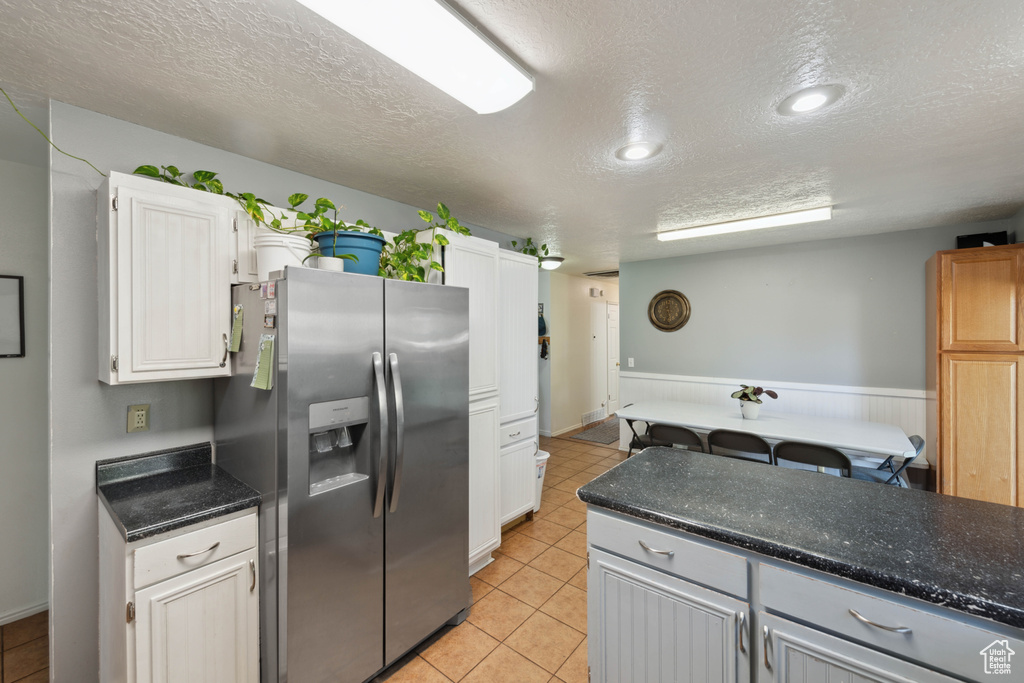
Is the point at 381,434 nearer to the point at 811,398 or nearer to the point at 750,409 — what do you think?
the point at 750,409

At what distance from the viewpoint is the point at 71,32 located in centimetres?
121

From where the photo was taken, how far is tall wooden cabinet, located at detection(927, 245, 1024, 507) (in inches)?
109

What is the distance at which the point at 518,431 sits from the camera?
3.01m

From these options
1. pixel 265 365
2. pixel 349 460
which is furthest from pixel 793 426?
pixel 265 365

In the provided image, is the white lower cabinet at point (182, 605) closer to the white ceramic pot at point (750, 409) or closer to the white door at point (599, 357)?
the white ceramic pot at point (750, 409)

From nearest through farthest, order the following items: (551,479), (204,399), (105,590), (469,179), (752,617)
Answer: (752,617)
(105,590)
(204,399)
(469,179)
(551,479)

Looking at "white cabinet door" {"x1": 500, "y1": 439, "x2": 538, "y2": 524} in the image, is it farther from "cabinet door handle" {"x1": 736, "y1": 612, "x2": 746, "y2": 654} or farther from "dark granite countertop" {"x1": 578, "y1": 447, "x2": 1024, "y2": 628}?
"cabinet door handle" {"x1": 736, "y1": 612, "x2": 746, "y2": 654}

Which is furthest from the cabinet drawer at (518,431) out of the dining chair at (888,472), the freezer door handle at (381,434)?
the dining chair at (888,472)

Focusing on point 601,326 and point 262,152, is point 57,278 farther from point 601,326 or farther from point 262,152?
point 601,326

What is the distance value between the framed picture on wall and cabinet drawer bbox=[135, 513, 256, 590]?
1.71 metres

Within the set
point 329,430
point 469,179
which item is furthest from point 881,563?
point 469,179

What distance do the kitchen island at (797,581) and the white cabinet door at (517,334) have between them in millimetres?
1461

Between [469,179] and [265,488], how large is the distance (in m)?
1.90

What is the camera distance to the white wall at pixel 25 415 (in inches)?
80.4
